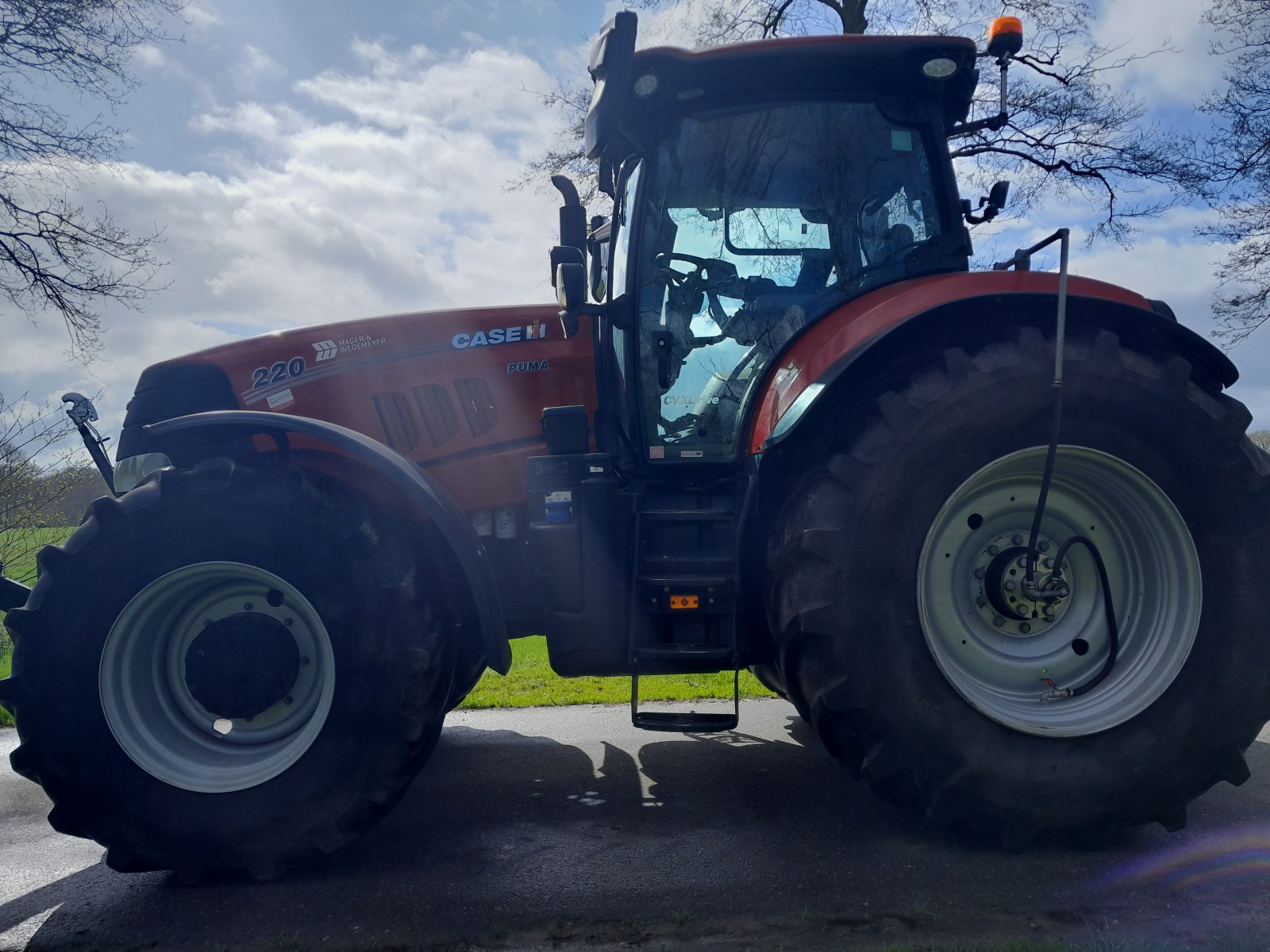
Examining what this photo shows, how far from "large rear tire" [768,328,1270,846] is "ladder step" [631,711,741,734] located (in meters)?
0.29

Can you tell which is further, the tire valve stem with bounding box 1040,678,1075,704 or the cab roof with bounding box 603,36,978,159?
the cab roof with bounding box 603,36,978,159

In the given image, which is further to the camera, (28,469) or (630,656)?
(28,469)

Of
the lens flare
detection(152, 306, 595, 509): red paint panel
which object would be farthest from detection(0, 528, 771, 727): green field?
the lens flare

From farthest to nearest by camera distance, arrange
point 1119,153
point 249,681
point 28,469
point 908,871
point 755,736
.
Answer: point 1119,153, point 28,469, point 755,736, point 249,681, point 908,871

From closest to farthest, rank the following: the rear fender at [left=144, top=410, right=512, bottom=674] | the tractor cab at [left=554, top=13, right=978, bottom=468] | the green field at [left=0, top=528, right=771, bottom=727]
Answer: the rear fender at [left=144, top=410, right=512, bottom=674] < the tractor cab at [left=554, top=13, right=978, bottom=468] < the green field at [left=0, top=528, right=771, bottom=727]

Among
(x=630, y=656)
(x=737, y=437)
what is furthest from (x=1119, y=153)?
(x=630, y=656)

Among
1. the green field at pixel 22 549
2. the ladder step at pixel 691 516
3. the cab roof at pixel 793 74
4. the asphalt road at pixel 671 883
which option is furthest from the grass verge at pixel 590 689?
the green field at pixel 22 549

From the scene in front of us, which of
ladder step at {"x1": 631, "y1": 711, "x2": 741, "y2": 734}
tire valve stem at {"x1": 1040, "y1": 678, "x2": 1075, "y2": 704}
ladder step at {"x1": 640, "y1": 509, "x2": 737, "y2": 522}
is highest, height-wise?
ladder step at {"x1": 640, "y1": 509, "x2": 737, "y2": 522}

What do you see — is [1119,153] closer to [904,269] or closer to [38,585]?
[904,269]

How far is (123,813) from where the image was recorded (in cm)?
265

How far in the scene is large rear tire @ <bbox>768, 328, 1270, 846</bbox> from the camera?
2.53 meters

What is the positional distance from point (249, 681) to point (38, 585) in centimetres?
69

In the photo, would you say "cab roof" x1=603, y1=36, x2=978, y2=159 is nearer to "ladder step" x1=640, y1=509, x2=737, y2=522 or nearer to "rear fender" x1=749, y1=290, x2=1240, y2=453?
"rear fender" x1=749, y1=290, x2=1240, y2=453

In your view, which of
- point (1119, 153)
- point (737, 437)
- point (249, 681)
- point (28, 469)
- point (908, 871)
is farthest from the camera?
point (1119, 153)
